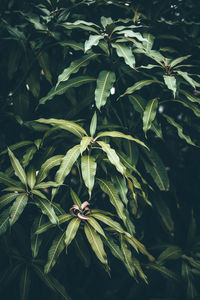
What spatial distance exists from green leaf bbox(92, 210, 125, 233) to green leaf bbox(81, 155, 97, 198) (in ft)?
0.63

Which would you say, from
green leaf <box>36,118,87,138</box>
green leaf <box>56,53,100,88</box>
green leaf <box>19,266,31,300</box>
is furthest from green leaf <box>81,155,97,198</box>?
green leaf <box>19,266,31,300</box>

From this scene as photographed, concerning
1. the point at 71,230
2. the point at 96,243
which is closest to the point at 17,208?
the point at 71,230

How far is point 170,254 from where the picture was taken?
155 cm

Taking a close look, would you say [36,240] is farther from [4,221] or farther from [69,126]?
[69,126]

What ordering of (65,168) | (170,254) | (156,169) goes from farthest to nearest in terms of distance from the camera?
(170,254)
(156,169)
(65,168)

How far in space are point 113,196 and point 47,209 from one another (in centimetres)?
25

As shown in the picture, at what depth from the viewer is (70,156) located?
110 cm

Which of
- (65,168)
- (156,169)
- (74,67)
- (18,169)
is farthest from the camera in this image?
(156,169)

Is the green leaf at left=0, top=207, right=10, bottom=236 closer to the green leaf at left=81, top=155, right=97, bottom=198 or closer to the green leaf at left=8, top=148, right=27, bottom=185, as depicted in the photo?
the green leaf at left=8, top=148, right=27, bottom=185

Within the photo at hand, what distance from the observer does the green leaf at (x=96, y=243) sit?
44.3 inches

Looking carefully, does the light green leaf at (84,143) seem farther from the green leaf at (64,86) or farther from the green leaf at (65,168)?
the green leaf at (64,86)

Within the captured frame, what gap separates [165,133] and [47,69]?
682mm

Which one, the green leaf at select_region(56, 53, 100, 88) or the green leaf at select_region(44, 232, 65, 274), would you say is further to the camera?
the green leaf at select_region(56, 53, 100, 88)

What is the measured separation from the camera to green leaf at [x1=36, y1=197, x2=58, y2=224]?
3.67ft
